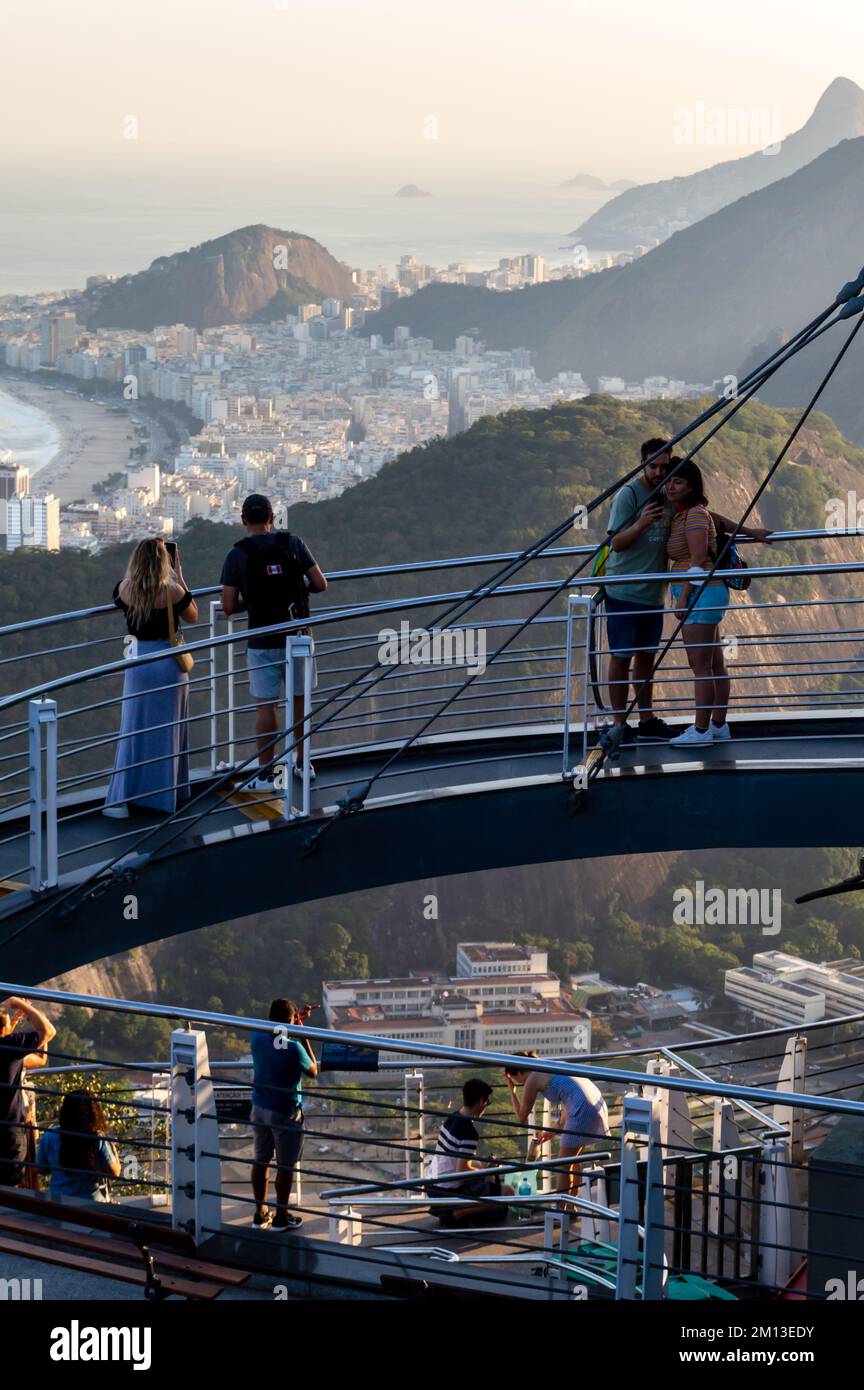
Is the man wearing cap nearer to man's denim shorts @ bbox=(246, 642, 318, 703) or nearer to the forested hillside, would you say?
man's denim shorts @ bbox=(246, 642, 318, 703)

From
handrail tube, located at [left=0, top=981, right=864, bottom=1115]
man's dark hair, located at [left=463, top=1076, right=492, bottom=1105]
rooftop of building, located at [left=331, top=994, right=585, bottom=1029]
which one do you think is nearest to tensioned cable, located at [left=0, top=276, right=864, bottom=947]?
man's dark hair, located at [left=463, top=1076, right=492, bottom=1105]

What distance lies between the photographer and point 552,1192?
5.99m

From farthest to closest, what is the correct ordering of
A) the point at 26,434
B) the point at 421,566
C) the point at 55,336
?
the point at 55,336 < the point at 26,434 < the point at 421,566

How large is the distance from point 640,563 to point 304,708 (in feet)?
5.31

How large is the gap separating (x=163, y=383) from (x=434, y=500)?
1527 inches

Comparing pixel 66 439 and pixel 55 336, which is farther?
pixel 55 336

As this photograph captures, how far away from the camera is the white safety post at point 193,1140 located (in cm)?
377

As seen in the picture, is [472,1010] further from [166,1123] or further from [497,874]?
[166,1123]

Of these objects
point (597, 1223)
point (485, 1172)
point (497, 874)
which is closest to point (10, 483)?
point (497, 874)

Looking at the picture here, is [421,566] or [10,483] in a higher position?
[10,483]

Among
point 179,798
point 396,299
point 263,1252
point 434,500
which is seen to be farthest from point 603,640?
point 396,299

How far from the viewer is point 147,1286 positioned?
141 inches

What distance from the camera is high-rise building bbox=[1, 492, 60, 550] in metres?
55.3

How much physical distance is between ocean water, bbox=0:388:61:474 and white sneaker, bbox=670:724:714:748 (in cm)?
6857
